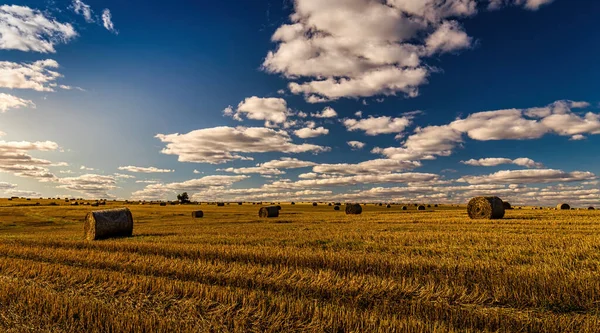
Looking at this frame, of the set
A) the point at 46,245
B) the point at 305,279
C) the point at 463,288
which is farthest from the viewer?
the point at 46,245

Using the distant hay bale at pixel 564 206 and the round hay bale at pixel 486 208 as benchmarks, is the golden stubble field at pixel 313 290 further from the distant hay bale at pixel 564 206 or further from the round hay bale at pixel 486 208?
the distant hay bale at pixel 564 206

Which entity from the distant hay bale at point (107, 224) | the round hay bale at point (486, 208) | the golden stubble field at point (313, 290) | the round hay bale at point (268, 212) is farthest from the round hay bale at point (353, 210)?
the golden stubble field at point (313, 290)

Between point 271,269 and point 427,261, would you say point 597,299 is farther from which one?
point 271,269

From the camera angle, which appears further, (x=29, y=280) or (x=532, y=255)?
(x=532, y=255)

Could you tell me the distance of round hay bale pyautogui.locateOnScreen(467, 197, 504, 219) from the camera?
26.2 meters

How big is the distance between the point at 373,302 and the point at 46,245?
13.2 metres

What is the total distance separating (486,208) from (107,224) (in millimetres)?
23971

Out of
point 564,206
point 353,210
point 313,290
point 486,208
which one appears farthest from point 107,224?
point 564,206

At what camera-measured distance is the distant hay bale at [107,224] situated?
18.7 m

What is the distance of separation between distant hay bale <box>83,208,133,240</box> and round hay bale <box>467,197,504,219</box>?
22726 millimetres

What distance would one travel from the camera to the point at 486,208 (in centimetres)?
2658

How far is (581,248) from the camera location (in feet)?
34.3

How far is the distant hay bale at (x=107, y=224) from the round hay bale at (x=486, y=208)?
22726 mm

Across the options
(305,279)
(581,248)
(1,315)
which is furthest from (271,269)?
(581,248)
